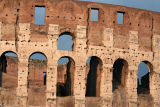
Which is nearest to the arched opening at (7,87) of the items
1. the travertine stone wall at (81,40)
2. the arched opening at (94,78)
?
the travertine stone wall at (81,40)

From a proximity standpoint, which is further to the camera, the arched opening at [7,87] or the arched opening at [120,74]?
the arched opening at [120,74]

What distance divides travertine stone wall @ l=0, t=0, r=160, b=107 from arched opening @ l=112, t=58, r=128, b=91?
0.34 metres

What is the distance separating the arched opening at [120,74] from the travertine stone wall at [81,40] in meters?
0.34

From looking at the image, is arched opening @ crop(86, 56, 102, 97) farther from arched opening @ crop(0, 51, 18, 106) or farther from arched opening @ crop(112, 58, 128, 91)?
arched opening @ crop(0, 51, 18, 106)

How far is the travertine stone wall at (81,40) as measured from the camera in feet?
56.1

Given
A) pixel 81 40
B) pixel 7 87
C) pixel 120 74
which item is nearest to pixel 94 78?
pixel 120 74

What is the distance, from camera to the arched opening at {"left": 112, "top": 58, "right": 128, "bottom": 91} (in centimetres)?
1906

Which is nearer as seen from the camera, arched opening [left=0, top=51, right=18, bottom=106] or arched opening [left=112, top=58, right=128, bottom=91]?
arched opening [left=0, top=51, right=18, bottom=106]

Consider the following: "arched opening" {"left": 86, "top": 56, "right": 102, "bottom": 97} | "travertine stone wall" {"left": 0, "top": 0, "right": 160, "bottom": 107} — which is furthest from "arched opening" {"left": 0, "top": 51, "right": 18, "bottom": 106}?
"arched opening" {"left": 86, "top": 56, "right": 102, "bottom": 97}

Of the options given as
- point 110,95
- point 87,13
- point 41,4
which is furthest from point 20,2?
point 110,95

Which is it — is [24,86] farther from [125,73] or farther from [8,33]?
[125,73]

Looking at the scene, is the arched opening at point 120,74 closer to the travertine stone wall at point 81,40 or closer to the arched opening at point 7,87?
the travertine stone wall at point 81,40

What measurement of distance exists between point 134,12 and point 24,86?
909cm

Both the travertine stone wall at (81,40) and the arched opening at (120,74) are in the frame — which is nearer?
the travertine stone wall at (81,40)
